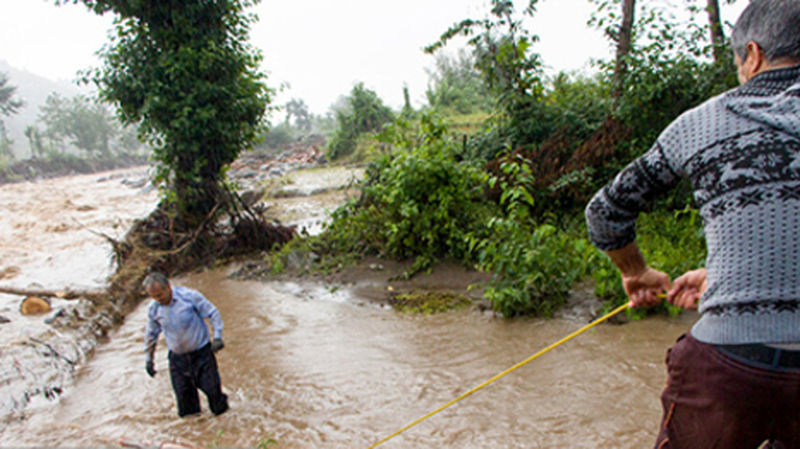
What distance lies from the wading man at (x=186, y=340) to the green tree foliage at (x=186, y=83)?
20.4ft

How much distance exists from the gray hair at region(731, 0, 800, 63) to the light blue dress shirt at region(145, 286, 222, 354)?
→ 4.31 m

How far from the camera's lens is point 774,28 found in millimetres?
1443

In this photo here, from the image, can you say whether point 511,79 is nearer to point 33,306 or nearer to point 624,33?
point 624,33

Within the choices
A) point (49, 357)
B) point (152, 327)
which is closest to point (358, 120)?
point (49, 357)

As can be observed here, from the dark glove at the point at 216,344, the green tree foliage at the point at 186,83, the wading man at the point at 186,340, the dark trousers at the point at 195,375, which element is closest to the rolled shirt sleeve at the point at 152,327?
the wading man at the point at 186,340

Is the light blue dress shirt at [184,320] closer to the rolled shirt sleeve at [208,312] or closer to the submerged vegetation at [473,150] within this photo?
the rolled shirt sleeve at [208,312]

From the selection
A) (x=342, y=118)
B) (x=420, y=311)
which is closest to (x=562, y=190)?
(x=420, y=311)

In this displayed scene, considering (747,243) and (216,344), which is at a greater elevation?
(747,243)

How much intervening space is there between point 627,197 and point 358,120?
89.3ft

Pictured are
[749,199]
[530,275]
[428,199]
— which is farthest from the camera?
[428,199]

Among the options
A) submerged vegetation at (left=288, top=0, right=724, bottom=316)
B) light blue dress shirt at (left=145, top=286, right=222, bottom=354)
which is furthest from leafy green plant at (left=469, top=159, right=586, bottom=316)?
light blue dress shirt at (left=145, top=286, right=222, bottom=354)

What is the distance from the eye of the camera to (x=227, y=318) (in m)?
7.87

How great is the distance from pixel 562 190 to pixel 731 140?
276 inches

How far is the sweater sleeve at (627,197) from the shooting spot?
1602mm
